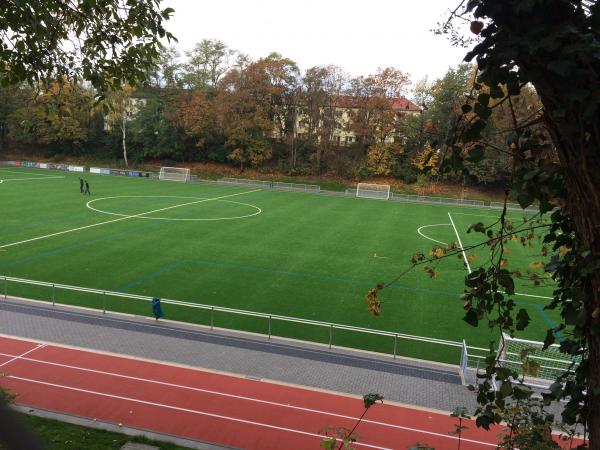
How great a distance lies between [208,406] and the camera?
10953mm

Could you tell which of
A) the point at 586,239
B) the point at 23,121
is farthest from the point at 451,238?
the point at 586,239

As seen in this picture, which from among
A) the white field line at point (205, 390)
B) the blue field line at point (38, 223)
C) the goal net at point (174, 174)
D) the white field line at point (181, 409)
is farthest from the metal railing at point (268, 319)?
the goal net at point (174, 174)

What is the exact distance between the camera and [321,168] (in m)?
Answer: 65.6

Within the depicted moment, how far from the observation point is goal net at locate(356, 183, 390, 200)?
54312 mm

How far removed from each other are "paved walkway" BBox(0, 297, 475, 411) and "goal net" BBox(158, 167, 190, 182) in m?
46.0

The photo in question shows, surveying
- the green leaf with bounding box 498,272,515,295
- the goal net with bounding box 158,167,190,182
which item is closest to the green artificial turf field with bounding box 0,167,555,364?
the green leaf with bounding box 498,272,515,295

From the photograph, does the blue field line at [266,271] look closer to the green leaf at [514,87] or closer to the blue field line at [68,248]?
the blue field line at [68,248]

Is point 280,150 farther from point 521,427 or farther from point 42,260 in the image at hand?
point 521,427

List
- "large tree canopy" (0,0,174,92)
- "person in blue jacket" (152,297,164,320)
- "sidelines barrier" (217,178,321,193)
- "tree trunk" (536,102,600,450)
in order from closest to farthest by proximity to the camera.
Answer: "tree trunk" (536,102,600,450), "large tree canopy" (0,0,174,92), "person in blue jacket" (152,297,164,320), "sidelines barrier" (217,178,321,193)

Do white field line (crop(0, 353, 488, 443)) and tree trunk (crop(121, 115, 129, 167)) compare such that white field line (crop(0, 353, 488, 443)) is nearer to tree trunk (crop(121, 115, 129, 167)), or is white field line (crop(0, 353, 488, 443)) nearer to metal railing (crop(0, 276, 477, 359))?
metal railing (crop(0, 276, 477, 359))

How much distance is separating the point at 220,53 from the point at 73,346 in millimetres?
69949

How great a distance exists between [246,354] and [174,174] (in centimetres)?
5189

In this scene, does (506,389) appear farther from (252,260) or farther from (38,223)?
(38,223)

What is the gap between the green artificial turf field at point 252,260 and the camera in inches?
655
